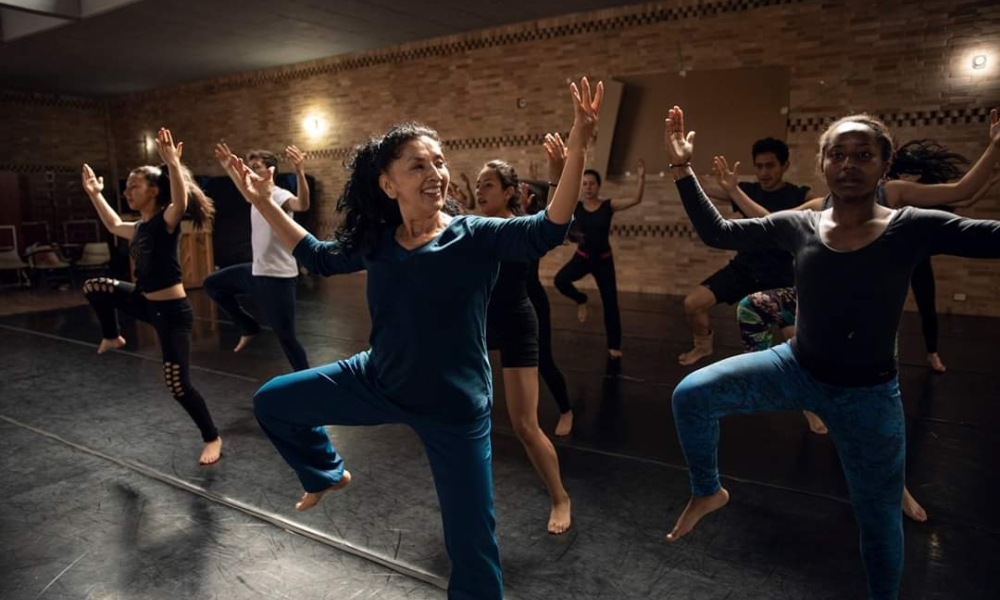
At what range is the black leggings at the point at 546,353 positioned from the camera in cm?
382

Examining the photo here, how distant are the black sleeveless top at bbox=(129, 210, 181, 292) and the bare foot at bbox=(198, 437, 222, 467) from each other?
37.2 inches

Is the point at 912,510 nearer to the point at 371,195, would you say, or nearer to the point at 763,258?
the point at 763,258

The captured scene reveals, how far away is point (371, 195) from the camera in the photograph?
6.72 feet

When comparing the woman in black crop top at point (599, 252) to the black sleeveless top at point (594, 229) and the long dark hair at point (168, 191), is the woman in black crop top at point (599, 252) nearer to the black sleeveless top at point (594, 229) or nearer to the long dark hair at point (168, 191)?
the black sleeveless top at point (594, 229)

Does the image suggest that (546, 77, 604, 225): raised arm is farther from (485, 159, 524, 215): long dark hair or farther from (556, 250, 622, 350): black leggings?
(556, 250, 622, 350): black leggings

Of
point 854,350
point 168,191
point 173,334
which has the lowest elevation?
point 173,334

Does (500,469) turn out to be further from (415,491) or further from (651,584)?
(651,584)

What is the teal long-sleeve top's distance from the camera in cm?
182

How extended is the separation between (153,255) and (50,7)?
8004 millimetres

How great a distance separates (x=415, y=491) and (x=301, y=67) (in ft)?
38.5

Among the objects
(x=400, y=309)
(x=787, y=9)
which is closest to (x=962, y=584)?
(x=400, y=309)

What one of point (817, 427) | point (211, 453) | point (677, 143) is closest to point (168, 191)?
point (211, 453)

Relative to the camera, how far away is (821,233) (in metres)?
2.01

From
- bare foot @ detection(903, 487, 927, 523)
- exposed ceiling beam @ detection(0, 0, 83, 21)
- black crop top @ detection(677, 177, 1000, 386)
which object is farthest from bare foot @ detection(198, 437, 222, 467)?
exposed ceiling beam @ detection(0, 0, 83, 21)
